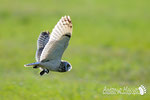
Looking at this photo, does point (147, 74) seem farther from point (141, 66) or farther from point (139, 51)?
point (139, 51)

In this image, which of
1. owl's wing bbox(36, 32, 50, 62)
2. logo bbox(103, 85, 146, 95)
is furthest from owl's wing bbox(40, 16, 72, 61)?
logo bbox(103, 85, 146, 95)

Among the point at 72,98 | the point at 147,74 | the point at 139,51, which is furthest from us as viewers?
the point at 139,51

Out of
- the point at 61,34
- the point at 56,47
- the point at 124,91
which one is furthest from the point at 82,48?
the point at 61,34

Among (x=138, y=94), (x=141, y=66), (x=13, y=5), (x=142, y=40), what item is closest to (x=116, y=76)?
(x=141, y=66)

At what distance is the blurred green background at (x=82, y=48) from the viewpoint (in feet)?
42.6

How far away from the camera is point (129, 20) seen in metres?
32.9

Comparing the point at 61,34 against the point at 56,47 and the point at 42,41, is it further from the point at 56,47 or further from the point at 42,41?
the point at 42,41

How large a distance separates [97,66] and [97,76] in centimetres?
139

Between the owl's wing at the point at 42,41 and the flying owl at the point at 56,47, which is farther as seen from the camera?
the owl's wing at the point at 42,41

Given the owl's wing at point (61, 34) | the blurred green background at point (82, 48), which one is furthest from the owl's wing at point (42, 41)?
the owl's wing at point (61, 34)

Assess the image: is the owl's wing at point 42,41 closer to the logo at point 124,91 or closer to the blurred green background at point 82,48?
the blurred green background at point 82,48

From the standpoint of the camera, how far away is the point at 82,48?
25.1 meters

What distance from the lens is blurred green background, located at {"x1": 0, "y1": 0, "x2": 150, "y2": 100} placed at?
1298cm

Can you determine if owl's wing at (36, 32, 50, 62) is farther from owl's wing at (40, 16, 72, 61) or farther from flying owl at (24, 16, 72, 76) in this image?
owl's wing at (40, 16, 72, 61)
